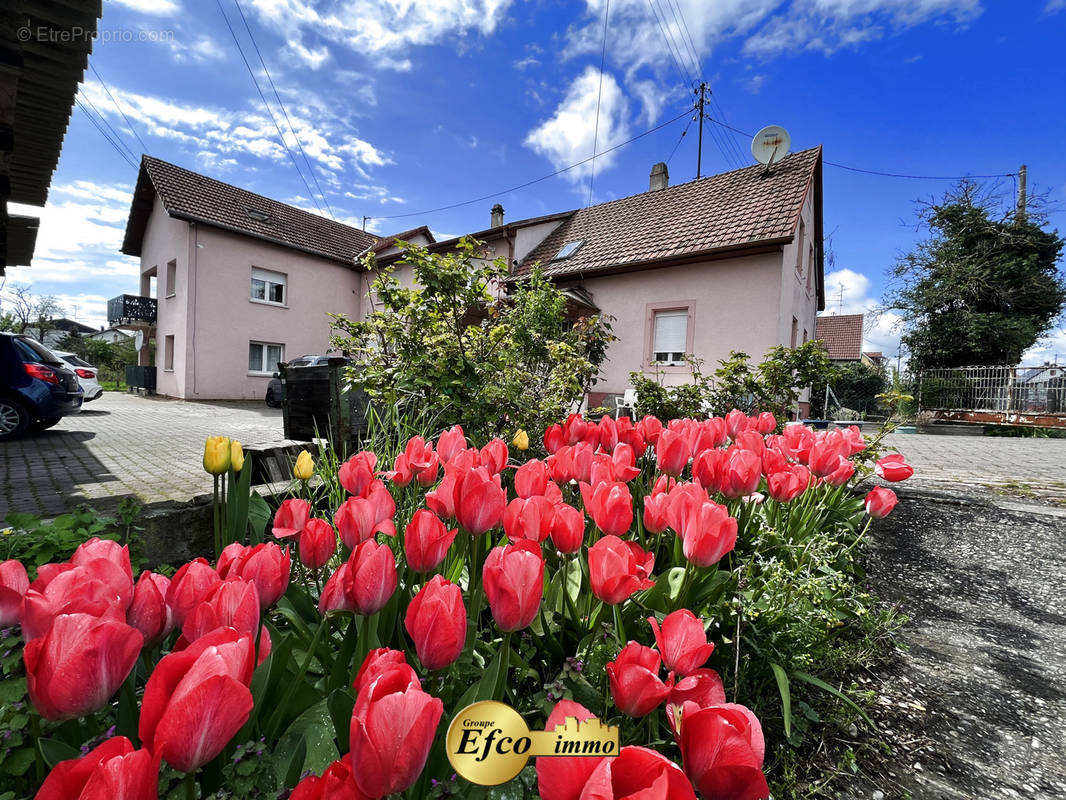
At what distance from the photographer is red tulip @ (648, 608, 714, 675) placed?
72 centimetres

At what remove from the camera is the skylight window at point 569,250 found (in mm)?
13766

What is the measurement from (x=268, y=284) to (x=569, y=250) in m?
10.8

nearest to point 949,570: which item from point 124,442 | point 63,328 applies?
point 124,442

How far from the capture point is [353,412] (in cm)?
378

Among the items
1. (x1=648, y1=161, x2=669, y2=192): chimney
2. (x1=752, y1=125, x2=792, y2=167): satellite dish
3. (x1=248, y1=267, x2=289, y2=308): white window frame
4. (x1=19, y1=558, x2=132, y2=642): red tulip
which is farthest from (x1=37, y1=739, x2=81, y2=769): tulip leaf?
(x1=248, y1=267, x2=289, y2=308): white window frame

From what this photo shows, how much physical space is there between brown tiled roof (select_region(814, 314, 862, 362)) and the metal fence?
49.6ft

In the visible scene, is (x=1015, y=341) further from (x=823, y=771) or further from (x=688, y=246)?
(x=823, y=771)

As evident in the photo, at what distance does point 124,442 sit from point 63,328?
58.4 metres

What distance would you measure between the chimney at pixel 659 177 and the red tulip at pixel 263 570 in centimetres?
1689

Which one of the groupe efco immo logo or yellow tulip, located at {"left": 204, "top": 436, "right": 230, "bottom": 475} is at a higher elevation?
yellow tulip, located at {"left": 204, "top": 436, "right": 230, "bottom": 475}

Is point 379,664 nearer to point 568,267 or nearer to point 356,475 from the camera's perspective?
point 356,475

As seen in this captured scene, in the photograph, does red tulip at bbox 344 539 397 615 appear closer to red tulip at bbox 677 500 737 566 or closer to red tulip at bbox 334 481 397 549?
red tulip at bbox 334 481 397 549

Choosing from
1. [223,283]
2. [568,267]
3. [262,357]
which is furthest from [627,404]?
[223,283]

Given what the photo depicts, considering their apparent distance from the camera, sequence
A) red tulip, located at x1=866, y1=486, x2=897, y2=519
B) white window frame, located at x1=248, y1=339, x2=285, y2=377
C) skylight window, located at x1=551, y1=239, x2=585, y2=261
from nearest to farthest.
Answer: red tulip, located at x1=866, y1=486, x2=897, y2=519 → skylight window, located at x1=551, y1=239, x2=585, y2=261 → white window frame, located at x1=248, y1=339, x2=285, y2=377
